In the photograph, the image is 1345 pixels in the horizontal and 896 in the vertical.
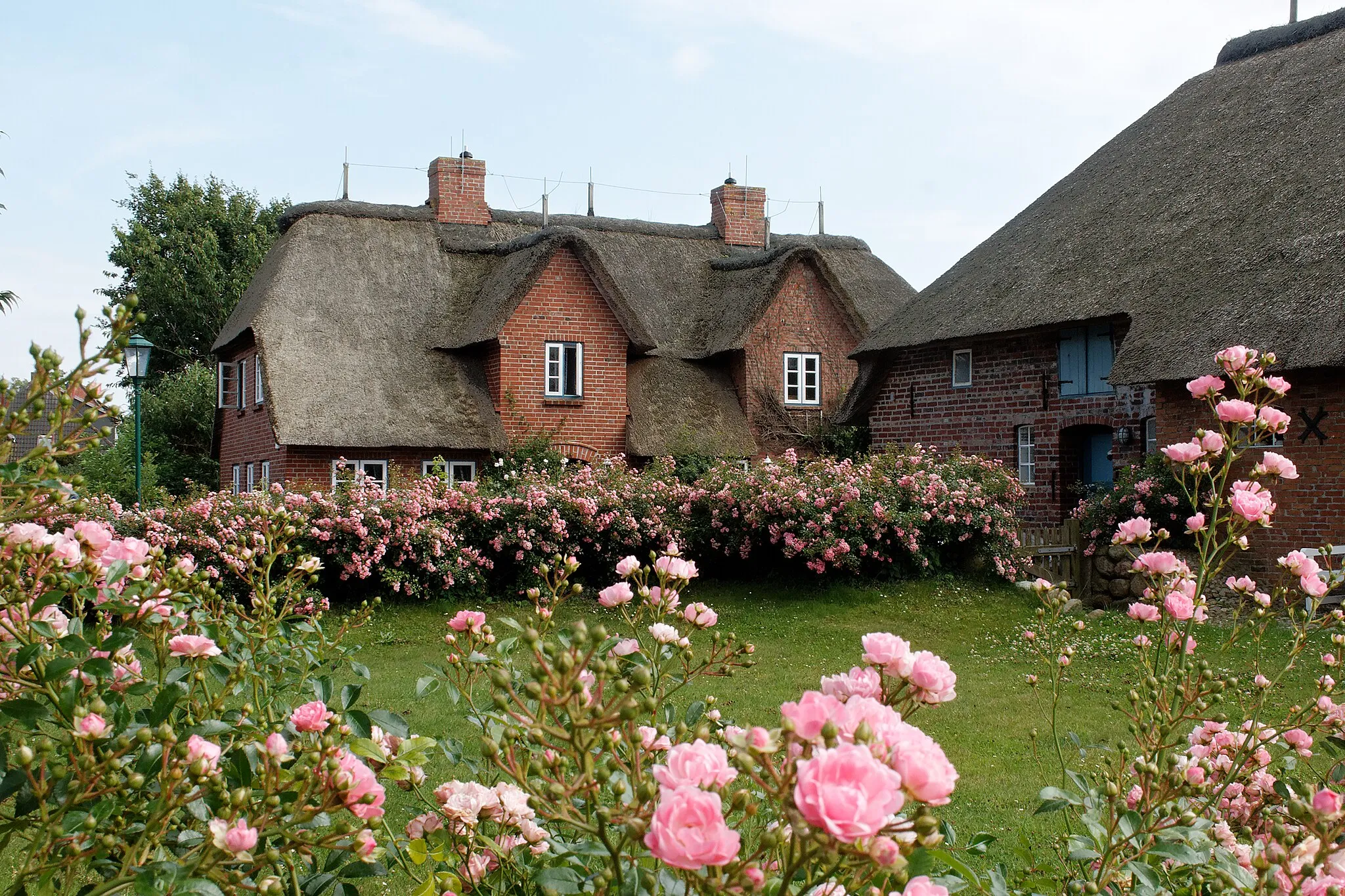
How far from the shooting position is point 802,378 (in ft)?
80.2

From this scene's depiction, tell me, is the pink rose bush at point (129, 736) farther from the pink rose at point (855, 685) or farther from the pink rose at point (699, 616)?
the pink rose at point (855, 685)

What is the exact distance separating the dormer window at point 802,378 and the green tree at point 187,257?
63.9 feet

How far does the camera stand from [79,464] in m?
26.8

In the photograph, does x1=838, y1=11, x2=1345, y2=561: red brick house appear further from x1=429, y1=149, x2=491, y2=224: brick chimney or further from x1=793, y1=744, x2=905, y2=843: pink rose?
x1=793, y1=744, x2=905, y2=843: pink rose

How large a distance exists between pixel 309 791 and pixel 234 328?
24.1m

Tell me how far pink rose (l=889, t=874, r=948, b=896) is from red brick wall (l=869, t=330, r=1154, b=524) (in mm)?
16291

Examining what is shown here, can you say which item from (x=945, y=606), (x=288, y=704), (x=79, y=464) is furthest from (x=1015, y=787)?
(x=79, y=464)

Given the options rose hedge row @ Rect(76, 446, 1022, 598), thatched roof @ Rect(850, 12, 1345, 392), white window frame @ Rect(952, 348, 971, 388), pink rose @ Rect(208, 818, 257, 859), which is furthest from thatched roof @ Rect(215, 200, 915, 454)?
pink rose @ Rect(208, 818, 257, 859)

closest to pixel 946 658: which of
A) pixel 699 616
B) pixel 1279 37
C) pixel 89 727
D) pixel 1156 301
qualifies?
pixel 1156 301

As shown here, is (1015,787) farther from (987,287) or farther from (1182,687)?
(987,287)

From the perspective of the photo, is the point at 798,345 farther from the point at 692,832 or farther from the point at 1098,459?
the point at 692,832

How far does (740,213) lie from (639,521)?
14.3 metres

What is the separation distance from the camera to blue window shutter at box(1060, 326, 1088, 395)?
1809 centimetres

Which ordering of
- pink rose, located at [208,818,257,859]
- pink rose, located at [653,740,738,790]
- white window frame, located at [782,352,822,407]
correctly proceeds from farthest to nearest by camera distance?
white window frame, located at [782,352,822,407] → pink rose, located at [208,818,257,859] → pink rose, located at [653,740,738,790]
